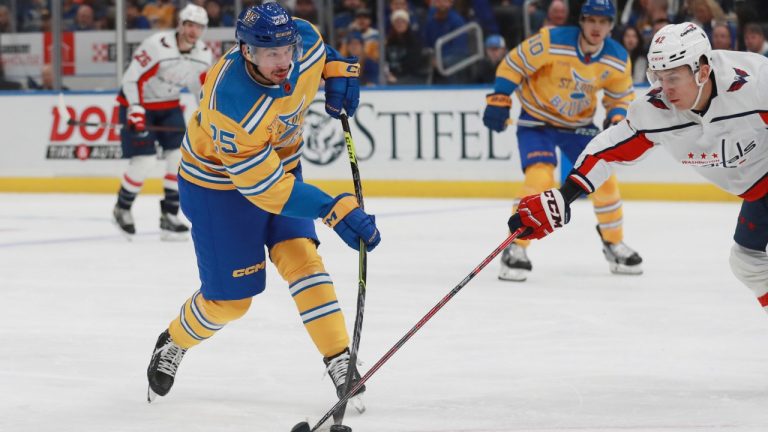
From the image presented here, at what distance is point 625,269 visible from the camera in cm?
585

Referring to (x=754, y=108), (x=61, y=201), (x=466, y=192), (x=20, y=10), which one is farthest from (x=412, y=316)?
(x=20, y=10)

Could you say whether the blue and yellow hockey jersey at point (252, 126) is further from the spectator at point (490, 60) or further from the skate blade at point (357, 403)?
the spectator at point (490, 60)

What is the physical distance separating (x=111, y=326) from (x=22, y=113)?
257 inches

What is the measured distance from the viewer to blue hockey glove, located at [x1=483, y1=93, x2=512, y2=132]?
5887 millimetres

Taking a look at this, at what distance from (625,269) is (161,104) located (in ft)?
10.7

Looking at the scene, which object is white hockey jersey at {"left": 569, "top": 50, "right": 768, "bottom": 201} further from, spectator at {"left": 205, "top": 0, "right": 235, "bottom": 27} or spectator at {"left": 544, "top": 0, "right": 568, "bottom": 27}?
spectator at {"left": 205, "top": 0, "right": 235, "bottom": 27}

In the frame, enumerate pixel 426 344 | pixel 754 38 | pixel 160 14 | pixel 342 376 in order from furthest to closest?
1. pixel 160 14
2. pixel 754 38
3. pixel 426 344
4. pixel 342 376

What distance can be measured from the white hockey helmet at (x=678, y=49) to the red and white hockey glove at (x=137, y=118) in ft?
15.4

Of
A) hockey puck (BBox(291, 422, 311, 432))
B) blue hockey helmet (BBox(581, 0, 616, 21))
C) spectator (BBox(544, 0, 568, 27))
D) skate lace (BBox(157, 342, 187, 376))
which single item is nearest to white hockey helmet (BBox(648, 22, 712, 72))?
hockey puck (BBox(291, 422, 311, 432))

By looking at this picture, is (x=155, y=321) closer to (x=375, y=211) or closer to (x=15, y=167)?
(x=375, y=211)

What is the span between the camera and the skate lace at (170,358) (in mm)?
3400

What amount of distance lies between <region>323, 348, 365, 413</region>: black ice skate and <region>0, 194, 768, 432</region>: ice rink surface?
7cm

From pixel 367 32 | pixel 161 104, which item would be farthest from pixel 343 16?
pixel 161 104

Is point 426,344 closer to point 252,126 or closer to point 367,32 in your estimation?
point 252,126
